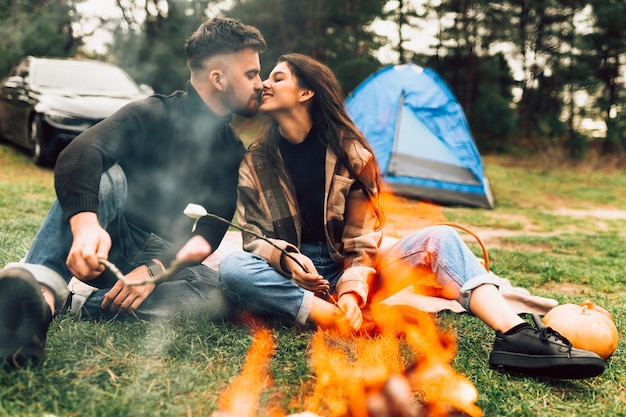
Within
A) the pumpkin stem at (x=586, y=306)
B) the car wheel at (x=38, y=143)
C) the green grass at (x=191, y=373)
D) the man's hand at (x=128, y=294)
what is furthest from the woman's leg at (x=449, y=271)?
the car wheel at (x=38, y=143)

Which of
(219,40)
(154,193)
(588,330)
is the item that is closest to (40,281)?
(154,193)

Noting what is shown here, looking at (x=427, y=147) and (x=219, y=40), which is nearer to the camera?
(x=219, y=40)

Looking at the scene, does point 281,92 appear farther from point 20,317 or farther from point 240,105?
point 20,317

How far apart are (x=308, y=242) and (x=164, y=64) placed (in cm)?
1392

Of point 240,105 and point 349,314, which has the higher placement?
point 240,105

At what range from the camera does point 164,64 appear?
49.9 ft

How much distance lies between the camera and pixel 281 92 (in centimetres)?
248

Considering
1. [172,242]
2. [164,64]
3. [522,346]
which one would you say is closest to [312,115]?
[172,242]

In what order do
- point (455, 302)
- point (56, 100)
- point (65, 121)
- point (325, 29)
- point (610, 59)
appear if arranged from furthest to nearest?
point (610, 59) → point (325, 29) → point (56, 100) → point (65, 121) → point (455, 302)

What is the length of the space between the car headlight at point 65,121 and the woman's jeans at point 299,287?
16.5 ft

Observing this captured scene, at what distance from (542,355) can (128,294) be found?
59.0 inches

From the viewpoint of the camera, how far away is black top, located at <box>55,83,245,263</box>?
2.19 meters

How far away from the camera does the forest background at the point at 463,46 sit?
15.2 m

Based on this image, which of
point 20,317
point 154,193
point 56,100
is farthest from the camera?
point 56,100
